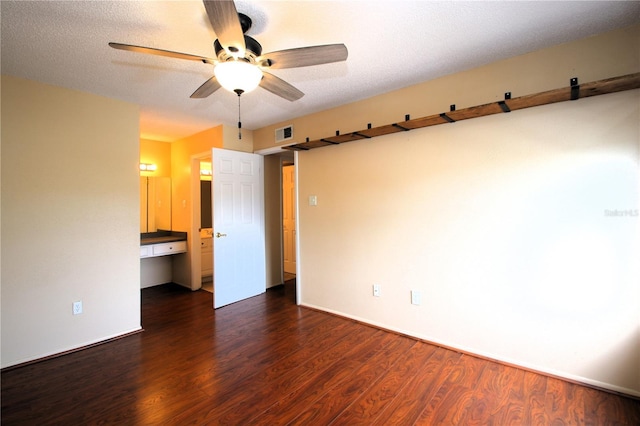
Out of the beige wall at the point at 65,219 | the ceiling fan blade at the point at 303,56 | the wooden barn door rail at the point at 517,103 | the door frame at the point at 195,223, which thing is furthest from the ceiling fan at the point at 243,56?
the door frame at the point at 195,223

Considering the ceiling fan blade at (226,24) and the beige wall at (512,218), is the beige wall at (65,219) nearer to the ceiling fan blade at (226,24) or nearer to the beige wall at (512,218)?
the ceiling fan blade at (226,24)

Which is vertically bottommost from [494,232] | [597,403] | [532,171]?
[597,403]

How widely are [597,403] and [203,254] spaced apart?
4.88 meters

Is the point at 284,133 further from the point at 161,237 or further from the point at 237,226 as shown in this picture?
the point at 161,237

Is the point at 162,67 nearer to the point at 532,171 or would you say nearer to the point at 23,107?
the point at 23,107

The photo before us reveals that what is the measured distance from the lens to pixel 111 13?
1.71 m

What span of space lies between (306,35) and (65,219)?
Answer: 2.74 metres

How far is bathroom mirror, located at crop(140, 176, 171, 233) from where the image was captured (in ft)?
15.4

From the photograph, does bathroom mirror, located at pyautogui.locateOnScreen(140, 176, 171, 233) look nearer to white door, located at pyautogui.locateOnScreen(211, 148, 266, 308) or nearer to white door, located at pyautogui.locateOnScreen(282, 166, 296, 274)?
white door, located at pyautogui.locateOnScreen(211, 148, 266, 308)

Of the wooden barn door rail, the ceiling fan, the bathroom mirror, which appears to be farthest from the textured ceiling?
the bathroom mirror

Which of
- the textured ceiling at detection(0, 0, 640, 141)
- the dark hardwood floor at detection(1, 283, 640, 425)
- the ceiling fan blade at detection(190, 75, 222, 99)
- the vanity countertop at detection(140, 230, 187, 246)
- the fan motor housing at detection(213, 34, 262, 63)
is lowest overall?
the dark hardwood floor at detection(1, 283, 640, 425)

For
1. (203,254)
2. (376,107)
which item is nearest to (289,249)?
(203,254)

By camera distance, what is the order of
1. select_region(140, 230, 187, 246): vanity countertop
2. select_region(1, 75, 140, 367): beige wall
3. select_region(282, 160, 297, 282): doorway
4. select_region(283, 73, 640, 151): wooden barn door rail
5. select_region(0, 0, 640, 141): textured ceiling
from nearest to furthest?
select_region(0, 0, 640, 141): textured ceiling < select_region(283, 73, 640, 151): wooden barn door rail < select_region(1, 75, 140, 367): beige wall < select_region(140, 230, 187, 246): vanity countertop < select_region(282, 160, 297, 282): doorway

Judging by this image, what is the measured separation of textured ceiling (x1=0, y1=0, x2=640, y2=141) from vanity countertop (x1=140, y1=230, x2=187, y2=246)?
7.09 feet
